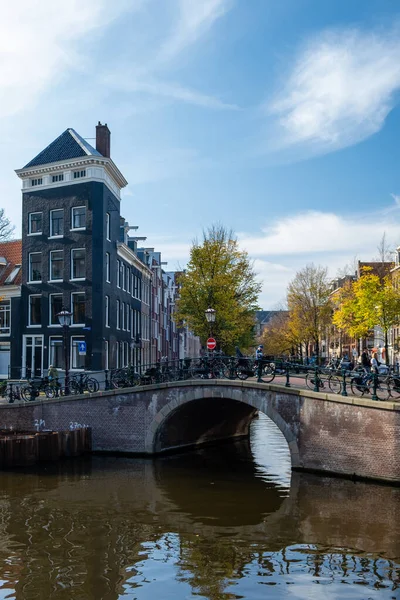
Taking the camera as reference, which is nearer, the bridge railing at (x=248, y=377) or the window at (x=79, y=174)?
the bridge railing at (x=248, y=377)

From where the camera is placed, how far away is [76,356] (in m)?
35.0

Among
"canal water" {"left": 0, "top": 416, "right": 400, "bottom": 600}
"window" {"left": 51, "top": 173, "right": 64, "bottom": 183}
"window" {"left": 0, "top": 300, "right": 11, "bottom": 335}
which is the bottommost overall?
"canal water" {"left": 0, "top": 416, "right": 400, "bottom": 600}

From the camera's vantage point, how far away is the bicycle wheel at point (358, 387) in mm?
19091

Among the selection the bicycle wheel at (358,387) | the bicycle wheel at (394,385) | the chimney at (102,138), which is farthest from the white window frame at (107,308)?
the bicycle wheel at (394,385)

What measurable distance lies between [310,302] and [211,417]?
883 inches

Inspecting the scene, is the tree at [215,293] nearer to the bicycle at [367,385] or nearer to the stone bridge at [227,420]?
the stone bridge at [227,420]

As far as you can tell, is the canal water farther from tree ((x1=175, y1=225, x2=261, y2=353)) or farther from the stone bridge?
tree ((x1=175, y1=225, x2=261, y2=353))

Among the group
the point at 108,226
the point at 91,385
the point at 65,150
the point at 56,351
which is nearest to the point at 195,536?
the point at 91,385

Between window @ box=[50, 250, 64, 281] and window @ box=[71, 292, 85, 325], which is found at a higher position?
window @ box=[50, 250, 64, 281]

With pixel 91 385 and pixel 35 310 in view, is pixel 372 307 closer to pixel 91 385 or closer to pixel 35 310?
pixel 91 385

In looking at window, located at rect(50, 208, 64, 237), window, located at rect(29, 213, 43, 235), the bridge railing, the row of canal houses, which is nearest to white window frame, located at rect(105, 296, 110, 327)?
the row of canal houses

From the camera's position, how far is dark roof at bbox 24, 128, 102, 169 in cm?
3644

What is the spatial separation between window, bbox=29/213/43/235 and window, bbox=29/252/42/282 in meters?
1.34

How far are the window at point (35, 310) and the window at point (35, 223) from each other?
3.97 meters
